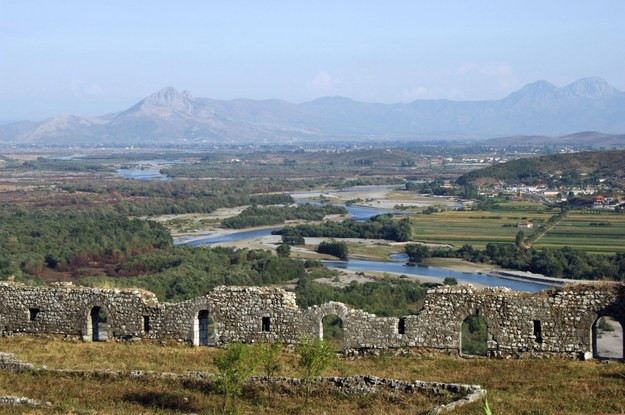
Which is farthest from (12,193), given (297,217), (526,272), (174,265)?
(526,272)

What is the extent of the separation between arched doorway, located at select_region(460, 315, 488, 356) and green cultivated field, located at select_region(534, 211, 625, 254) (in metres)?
35.4

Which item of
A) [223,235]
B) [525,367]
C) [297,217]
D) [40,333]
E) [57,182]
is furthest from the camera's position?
[57,182]

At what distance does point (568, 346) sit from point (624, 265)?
133 ft

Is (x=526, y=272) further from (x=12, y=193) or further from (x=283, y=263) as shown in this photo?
(x=12, y=193)

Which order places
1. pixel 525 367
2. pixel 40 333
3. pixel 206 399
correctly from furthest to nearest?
pixel 40 333
pixel 525 367
pixel 206 399

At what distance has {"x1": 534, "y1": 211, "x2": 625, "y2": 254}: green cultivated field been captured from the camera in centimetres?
7169

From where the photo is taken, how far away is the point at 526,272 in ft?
206

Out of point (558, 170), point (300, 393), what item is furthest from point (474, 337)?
point (558, 170)

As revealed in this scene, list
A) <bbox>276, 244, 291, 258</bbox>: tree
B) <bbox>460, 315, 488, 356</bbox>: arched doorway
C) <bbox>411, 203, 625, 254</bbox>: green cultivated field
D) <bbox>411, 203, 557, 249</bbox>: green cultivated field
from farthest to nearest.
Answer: <bbox>411, 203, 557, 249</bbox>: green cultivated field, <bbox>411, 203, 625, 254</bbox>: green cultivated field, <bbox>276, 244, 291, 258</bbox>: tree, <bbox>460, 315, 488, 356</bbox>: arched doorway

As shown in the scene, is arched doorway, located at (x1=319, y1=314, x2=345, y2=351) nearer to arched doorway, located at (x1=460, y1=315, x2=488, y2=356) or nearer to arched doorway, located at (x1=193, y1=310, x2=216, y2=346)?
arched doorway, located at (x1=460, y1=315, x2=488, y2=356)

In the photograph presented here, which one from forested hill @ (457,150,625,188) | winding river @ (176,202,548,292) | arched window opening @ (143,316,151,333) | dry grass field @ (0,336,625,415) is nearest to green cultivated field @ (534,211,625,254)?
winding river @ (176,202,548,292)

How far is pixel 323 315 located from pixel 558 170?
125554 mm

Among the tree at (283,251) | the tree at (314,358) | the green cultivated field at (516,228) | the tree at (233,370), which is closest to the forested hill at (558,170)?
the green cultivated field at (516,228)

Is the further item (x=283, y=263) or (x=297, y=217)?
(x=297, y=217)
